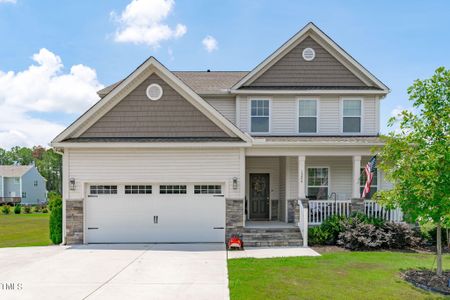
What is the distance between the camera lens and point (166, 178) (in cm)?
1249

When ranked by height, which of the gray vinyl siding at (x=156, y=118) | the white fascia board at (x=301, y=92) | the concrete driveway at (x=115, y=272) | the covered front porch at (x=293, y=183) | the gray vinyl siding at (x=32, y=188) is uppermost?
the white fascia board at (x=301, y=92)

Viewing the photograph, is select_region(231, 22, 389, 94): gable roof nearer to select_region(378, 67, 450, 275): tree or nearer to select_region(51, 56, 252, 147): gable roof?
select_region(51, 56, 252, 147): gable roof

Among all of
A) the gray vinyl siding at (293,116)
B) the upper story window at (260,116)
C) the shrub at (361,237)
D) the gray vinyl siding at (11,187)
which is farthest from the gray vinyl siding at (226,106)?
the gray vinyl siding at (11,187)

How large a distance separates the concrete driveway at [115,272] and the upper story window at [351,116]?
7.30 meters

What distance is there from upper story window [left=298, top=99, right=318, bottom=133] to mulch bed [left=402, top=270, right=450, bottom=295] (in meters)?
7.26

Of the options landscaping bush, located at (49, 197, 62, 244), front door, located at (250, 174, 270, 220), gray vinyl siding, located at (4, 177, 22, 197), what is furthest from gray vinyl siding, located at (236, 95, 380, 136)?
gray vinyl siding, located at (4, 177, 22, 197)

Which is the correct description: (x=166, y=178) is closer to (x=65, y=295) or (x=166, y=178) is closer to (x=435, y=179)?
(x=65, y=295)

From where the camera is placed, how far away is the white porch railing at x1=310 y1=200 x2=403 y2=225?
12.8 m

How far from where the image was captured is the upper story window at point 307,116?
14688 mm

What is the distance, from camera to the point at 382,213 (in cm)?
1288

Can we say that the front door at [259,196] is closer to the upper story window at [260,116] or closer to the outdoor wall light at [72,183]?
the upper story window at [260,116]

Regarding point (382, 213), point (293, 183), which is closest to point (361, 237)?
point (382, 213)

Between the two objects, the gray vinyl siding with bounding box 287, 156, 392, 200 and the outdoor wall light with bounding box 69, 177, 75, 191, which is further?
the gray vinyl siding with bounding box 287, 156, 392, 200

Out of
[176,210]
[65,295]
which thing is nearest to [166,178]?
[176,210]
